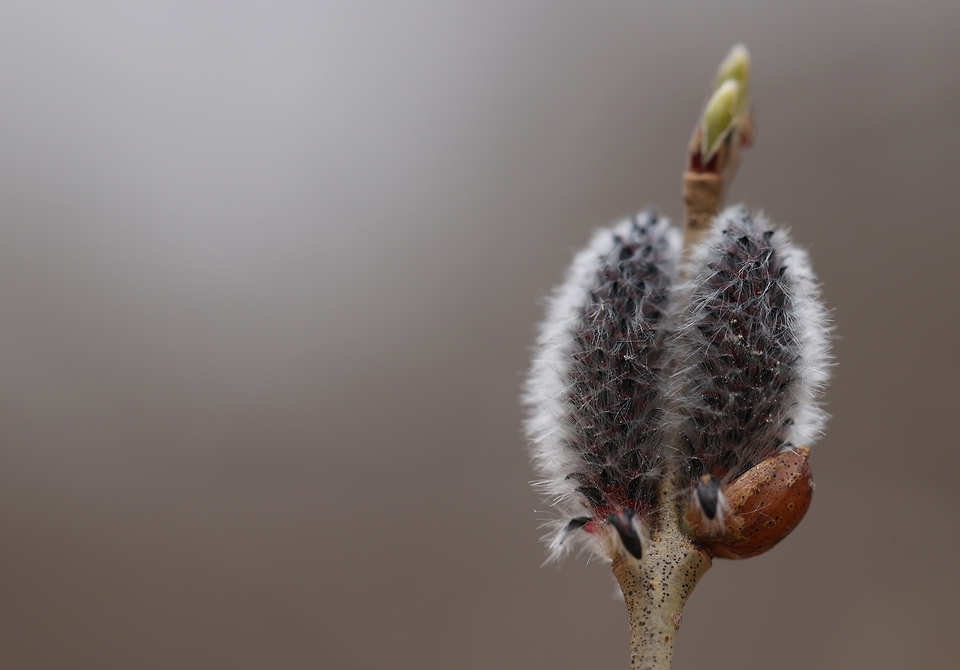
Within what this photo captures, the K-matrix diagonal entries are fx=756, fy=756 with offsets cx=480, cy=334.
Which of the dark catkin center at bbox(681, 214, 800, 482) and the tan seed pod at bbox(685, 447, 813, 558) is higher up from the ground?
the dark catkin center at bbox(681, 214, 800, 482)

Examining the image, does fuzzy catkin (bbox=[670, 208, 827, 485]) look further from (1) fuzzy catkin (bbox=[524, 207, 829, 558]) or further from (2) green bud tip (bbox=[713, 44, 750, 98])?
(2) green bud tip (bbox=[713, 44, 750, 98])

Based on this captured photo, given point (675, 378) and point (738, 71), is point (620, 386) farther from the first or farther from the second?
point (738, 71)

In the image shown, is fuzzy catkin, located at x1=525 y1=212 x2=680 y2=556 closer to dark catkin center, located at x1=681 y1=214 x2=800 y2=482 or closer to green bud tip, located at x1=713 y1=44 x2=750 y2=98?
dark catkin center, located at x1=681 y1=214 x2=800 y2=482

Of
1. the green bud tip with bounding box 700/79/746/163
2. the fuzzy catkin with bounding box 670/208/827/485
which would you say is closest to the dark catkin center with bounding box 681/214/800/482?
the fuzzy catkin with bounding box 670/208/827/485

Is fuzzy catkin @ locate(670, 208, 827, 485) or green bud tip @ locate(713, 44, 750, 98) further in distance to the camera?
green bud tip @ locate(713, 44, 750, 98)

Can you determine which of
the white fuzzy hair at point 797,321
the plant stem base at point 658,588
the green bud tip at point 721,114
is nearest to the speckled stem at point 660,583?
the plant stem base at point 658,588

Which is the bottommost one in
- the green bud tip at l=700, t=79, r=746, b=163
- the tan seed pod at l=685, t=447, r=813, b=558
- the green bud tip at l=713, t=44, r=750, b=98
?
the tan seed pod at l=685, t=447, r=813, b=558

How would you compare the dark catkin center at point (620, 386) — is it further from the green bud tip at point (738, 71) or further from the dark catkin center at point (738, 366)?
the green bud tip at point (738, 71)

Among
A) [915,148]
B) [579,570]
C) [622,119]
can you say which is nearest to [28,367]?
[579,570]
